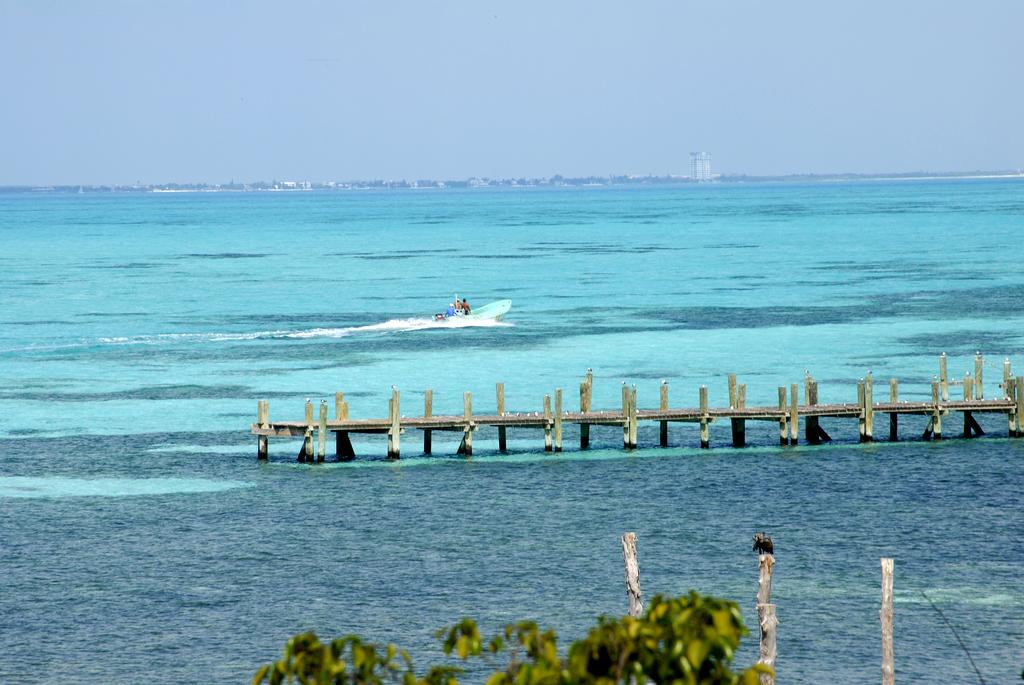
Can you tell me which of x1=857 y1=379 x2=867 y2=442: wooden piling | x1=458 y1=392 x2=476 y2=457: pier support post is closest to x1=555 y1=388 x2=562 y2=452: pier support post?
x1=458 y1=392 x2=476 y2=457: pier support post

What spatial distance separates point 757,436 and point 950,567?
51.3ft

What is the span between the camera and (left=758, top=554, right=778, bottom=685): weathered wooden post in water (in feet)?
72.5

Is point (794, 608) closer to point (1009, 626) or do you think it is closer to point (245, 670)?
point (1009, 626)

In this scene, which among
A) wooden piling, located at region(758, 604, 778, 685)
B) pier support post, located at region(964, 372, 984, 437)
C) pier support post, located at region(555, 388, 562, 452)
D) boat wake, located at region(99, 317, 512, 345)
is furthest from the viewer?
boat wake, located at region(99, 317, 512, 345)

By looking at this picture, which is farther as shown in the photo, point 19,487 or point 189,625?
point 19,487

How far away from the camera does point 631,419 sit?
46.3 meters

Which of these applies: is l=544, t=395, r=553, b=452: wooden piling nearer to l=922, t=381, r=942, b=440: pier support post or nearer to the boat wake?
l=922, t=381, r=942, b=440: pier support post

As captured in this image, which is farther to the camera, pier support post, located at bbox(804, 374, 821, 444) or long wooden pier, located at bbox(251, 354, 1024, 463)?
pier support post, located at bbox(804, 374, 821, 444)

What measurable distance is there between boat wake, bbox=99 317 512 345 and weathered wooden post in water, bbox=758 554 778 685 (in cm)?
5532

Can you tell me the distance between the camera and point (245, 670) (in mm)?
28156

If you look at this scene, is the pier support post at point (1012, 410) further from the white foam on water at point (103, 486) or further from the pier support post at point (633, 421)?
the white foam on water at point (103, 486)

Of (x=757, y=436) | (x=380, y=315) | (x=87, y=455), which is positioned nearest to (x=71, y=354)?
(x=380, y=315)

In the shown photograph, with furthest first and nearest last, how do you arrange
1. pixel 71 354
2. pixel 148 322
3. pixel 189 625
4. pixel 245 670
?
1. pixel 148 322
2. pixel 71 354
3. pixel 189 625
4. pixel 245 670

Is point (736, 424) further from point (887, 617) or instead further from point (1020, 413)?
point (887, 617)
